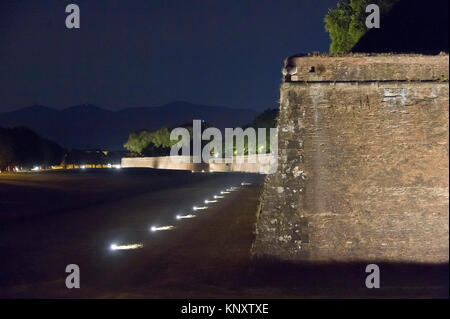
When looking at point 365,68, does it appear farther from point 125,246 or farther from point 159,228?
point 159,228

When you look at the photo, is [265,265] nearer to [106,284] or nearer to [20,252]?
[106,284]

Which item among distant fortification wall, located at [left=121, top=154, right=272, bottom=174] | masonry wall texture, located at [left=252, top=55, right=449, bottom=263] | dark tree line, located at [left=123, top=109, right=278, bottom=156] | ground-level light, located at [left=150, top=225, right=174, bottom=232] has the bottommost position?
ground-level light, located at [left=150, top=225, right=174, bottom=232]

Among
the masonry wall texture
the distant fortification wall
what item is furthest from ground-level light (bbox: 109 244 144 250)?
the distant fortification wall

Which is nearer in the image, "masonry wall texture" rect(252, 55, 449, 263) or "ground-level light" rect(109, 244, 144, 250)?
"masonry wall texture" rect(252, 55, 449, 263)

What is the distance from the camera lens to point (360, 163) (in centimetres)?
1135

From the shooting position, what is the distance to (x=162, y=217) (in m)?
22.6

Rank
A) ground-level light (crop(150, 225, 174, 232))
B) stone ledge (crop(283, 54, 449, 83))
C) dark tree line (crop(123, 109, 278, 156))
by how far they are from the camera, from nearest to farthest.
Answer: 1. stone ledge (crop(283, 54, 449, 83))
2. ground-level light (crop(150, 225, 174, 232))
3. dark tree line (crop(123, 109, 278, 156))

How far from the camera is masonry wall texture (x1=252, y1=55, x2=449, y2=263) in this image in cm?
1106

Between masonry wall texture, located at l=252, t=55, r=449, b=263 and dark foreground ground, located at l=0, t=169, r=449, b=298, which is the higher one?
masonry wall texture, located at l=252, t=55, r=449, b=263

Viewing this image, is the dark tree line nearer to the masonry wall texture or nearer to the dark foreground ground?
the dark foreground ground

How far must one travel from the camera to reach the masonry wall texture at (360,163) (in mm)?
11062

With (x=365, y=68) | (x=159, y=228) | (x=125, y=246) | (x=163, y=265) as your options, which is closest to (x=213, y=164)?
(x=159, y=228)

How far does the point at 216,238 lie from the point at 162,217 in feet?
21.8
